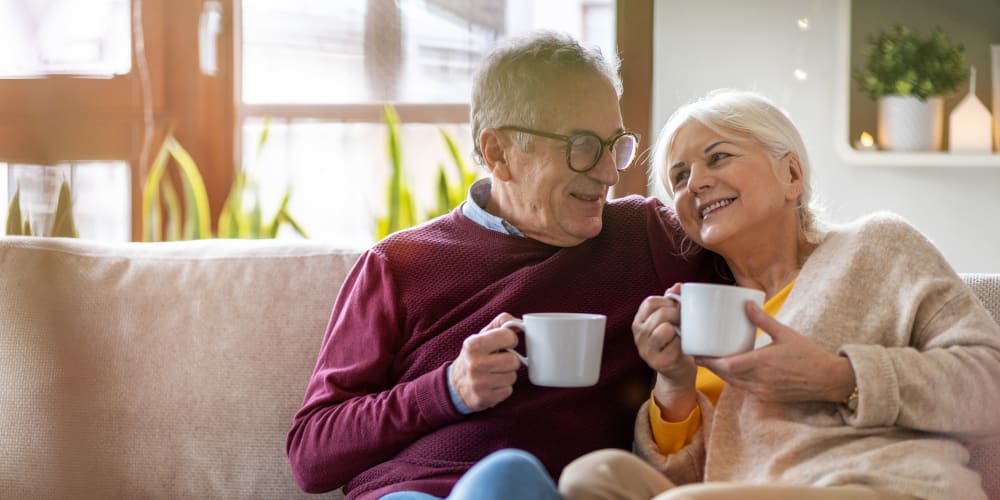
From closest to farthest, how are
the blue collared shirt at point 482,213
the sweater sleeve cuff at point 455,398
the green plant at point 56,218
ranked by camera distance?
the sweater sleeve cuff at point 455,398 < the blue collared shirt at point 482,213 < the green plant at point 56,218

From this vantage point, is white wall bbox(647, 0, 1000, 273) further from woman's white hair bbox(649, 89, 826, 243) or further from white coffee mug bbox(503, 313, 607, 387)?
white coffee mug bbox(503, 313, 607, 387)

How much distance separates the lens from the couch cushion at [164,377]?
177 centimetres

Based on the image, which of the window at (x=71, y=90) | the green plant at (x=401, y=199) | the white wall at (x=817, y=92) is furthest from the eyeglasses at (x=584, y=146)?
the window at (x=71, y=90)

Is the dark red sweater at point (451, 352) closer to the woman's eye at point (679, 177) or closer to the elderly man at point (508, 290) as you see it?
the elderly man at point (508, 290)

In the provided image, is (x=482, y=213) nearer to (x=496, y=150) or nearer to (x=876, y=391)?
(x=496, y=150)

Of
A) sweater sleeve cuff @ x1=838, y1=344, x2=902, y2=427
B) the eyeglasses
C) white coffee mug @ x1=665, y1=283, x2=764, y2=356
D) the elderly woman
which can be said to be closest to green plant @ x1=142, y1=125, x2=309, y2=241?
the eyeglasses

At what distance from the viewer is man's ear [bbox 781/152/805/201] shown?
1.55m

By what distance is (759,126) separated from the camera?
1.54 metres

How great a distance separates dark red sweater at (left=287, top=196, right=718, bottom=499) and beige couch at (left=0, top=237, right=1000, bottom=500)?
0.18 meters

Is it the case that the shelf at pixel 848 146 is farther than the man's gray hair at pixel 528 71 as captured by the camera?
Yes

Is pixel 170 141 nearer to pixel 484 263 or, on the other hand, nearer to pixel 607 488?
pixel 484 263

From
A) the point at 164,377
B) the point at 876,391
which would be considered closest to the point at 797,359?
the point at 876,391

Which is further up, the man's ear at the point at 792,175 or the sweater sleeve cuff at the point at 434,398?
the man's ear at the point at 792,175

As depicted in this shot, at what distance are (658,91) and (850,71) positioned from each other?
510mm
